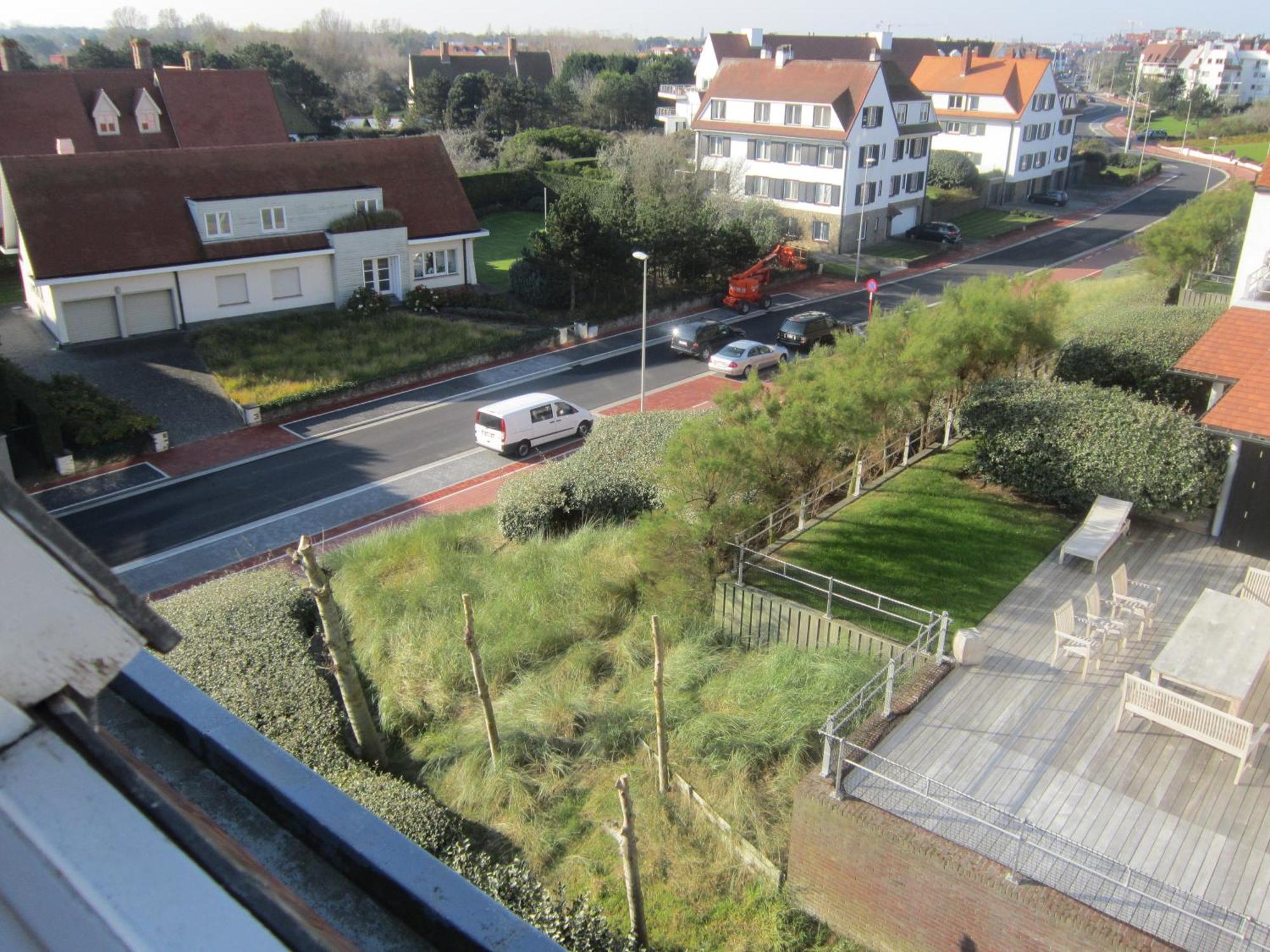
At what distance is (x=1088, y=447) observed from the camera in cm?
1730

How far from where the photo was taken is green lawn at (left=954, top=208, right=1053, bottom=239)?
194 ft

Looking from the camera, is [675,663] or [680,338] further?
[680,338]

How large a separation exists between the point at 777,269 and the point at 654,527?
112 feet

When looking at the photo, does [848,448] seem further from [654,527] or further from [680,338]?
[680,338]

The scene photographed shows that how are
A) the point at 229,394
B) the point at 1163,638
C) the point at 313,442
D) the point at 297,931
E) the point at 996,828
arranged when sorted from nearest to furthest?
the point at 297,931 < the point at 996,828 < the point at 1163,638 < the point at 313,442 < the point at 229,394

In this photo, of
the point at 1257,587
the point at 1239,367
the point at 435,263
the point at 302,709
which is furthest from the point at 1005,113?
the point at 302,709

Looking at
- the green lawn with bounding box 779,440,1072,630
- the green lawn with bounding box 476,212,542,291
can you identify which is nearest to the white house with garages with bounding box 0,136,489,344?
the green lawn with bounding box 476,212,542,291

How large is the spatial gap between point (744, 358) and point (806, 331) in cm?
348

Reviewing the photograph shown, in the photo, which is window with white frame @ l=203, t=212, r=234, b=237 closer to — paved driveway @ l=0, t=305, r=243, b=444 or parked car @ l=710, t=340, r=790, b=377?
paved driveway @ l=0, t=305, r=243, b=444

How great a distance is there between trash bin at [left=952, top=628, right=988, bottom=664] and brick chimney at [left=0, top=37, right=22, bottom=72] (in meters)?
60.2

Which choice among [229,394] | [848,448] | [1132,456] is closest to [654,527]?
[848,448]

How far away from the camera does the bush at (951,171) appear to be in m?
65.0

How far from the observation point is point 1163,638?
13.7 meters

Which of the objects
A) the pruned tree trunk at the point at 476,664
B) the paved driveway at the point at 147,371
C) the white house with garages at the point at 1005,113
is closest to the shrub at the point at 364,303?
the paved driveway at the point at 147,371
